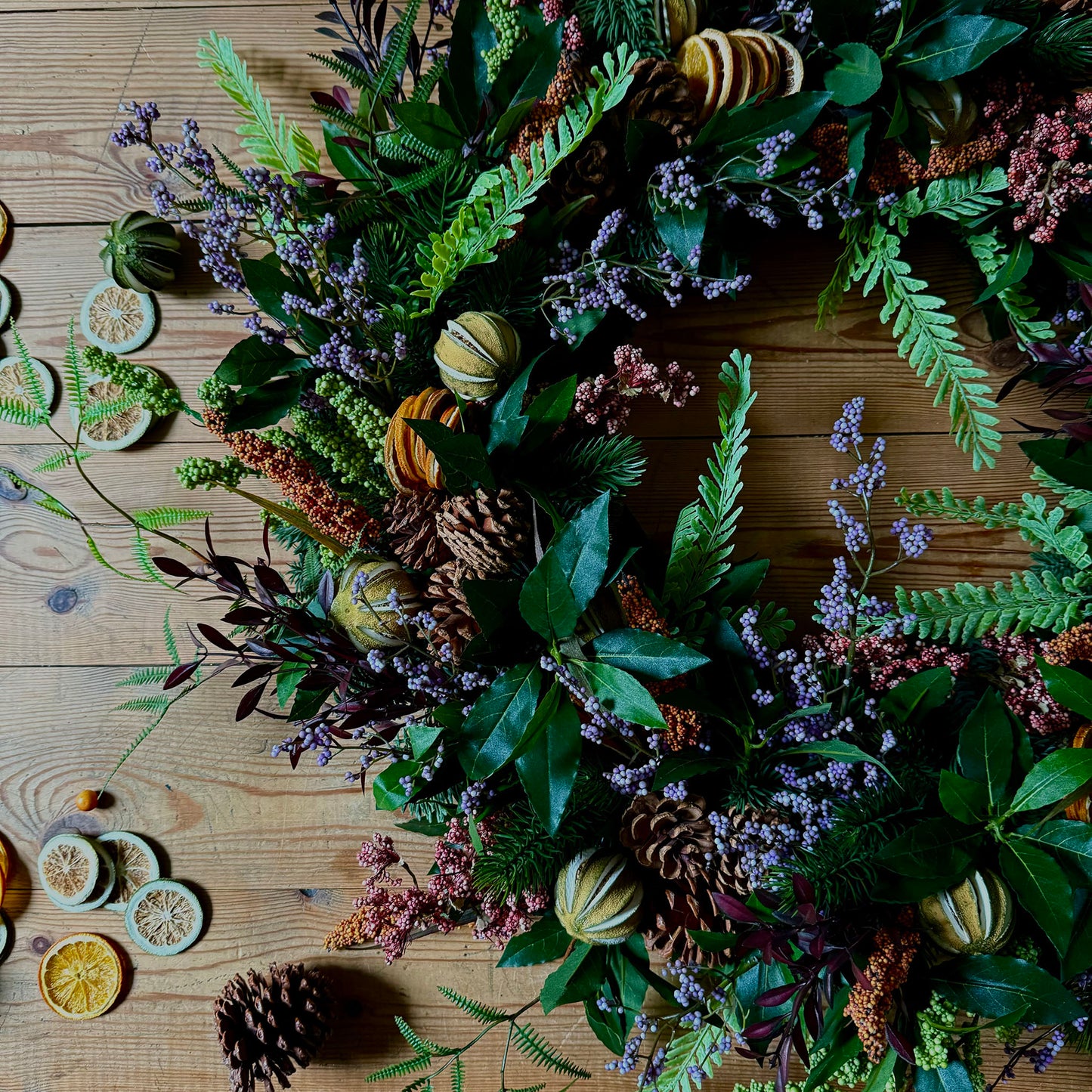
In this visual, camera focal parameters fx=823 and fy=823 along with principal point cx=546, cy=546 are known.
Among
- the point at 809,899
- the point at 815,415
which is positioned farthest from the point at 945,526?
the point at 809,899

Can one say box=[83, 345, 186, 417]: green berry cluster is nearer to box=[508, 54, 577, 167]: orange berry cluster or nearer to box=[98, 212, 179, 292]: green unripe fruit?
box=[98, 212, 179, 292]: green unripe fruit

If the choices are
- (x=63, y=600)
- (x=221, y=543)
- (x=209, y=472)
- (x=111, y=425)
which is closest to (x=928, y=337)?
(x=209, y=472)

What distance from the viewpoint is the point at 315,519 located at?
98 cm

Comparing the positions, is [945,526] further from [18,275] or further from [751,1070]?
[18,275]

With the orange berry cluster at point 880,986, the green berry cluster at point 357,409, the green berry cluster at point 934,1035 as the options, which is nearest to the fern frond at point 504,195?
the green berry cluster at point 357,409

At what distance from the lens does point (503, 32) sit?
989 mm

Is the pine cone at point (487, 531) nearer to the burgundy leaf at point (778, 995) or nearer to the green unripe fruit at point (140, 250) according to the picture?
the burgundy leaf at point (778, 995)

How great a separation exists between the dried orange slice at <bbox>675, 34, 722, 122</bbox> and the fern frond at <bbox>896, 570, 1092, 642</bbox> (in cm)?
62

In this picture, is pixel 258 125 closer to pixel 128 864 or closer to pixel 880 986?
pixel 128 864

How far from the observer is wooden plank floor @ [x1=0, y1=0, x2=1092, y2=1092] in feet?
3.94

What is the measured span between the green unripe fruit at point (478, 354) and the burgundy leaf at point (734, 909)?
62 centimetres

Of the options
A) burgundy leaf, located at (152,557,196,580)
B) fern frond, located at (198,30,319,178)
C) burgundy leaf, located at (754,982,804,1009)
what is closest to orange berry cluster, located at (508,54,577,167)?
fern frond, located at (198,30,319,178)

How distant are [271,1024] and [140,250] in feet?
3.59

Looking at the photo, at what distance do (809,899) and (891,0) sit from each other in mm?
1028
